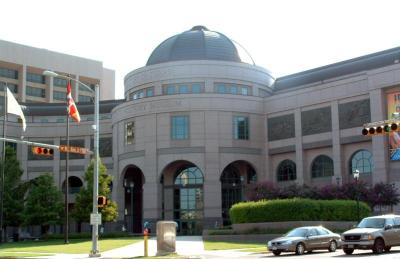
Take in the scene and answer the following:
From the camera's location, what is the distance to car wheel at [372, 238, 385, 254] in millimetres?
27797

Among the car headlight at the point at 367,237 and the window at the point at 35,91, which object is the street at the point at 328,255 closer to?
the car headlight at the point at 367,237

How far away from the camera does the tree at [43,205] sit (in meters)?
63.1

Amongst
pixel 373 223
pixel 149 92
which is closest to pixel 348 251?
pixel 373 223

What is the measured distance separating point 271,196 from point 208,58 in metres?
21.2

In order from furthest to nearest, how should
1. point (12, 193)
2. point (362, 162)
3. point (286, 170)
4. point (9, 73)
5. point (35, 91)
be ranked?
1. point (35, 91)
2. point (9, 73)
3. point (286, 170)
4. point (12, 193)
5. point (362, 162)

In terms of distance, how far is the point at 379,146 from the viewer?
57.1 m

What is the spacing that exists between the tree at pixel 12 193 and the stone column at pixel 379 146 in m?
35.5

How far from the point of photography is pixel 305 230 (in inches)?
1253

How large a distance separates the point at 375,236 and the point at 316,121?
37.0 m

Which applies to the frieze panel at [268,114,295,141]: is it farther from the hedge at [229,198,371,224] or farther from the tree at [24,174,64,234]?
the tree at [24,174,64,234]

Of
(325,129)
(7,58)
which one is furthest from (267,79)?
(7,58)

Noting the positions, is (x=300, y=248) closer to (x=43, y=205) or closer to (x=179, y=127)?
(x=179, y=127)

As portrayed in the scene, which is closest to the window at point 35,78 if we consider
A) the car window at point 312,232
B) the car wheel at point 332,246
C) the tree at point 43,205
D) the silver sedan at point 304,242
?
the tree at point 43,205

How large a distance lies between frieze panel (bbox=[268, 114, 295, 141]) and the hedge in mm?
19109
